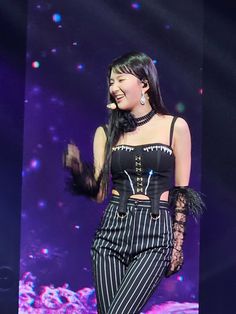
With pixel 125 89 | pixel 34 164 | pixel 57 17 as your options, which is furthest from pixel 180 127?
pixel 57 17

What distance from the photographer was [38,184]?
3.83 m

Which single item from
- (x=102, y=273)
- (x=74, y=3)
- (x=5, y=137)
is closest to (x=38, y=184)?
(x=5, y=137)

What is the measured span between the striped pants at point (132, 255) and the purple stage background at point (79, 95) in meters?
1.28

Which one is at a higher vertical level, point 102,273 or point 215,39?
point 215,39

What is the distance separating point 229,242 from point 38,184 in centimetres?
130

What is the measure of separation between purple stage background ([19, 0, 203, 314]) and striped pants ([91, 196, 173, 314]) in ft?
4.21

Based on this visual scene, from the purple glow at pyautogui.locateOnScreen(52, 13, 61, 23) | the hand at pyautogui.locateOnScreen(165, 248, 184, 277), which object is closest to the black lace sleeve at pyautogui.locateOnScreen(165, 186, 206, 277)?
the hand at pyautogui.locateOnScreen(165, 248, 184, 277)

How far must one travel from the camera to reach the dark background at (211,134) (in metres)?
3.80

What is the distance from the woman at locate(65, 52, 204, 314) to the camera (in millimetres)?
2500

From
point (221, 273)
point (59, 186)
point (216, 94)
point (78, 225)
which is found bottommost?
point (221, 273)

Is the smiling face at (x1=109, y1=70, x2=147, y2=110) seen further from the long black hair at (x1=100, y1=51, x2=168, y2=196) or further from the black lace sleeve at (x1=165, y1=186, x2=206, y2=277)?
the black lace sleeve at (x1=165, y1=186, x2=206, y2=277)

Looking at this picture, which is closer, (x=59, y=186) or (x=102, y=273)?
(x=102, y=273)

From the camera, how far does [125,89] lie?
266 centimetres

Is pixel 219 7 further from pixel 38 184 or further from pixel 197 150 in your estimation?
pixel 38 184
